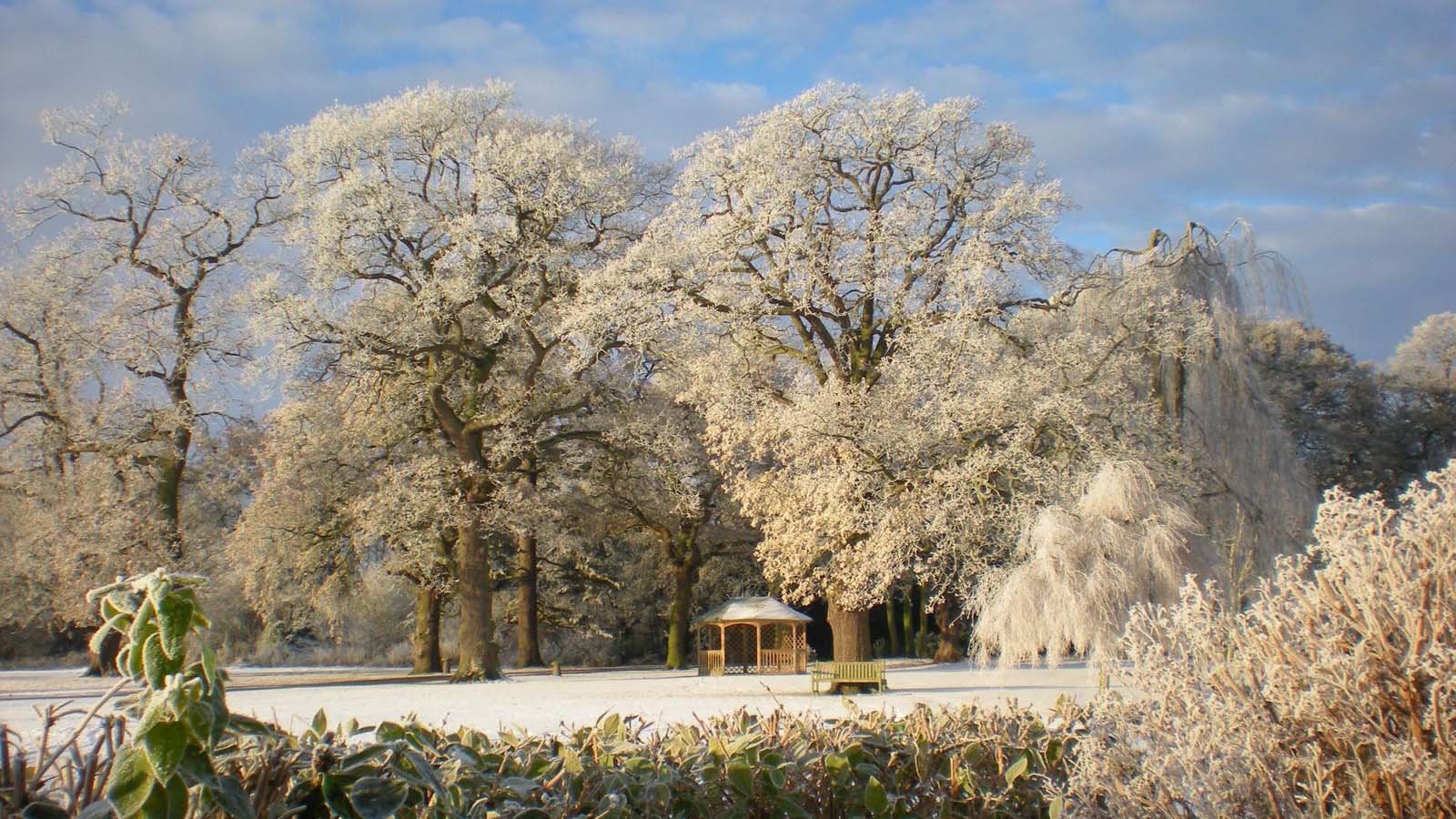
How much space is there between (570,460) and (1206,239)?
16.1 m

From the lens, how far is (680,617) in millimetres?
37281

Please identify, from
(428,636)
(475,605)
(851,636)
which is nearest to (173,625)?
(851,636)

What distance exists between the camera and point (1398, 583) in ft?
11.8

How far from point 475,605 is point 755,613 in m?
7.94

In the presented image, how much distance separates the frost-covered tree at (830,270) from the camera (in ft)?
74.8

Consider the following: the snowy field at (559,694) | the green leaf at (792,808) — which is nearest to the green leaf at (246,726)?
the green leaf at (792,808)

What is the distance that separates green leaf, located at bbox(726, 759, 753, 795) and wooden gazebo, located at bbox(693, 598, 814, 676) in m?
27.7

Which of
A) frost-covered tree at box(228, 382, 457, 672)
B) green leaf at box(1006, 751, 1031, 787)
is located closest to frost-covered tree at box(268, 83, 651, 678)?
frost-covered tree at box(228, 382, 457, 672)

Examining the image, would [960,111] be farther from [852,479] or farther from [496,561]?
[496,561]

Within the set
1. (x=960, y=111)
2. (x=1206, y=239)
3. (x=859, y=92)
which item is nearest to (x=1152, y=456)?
(x=1206, y=239)

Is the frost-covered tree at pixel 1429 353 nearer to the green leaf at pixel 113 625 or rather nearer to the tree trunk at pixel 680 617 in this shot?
the tree trunk at pixel 680 617

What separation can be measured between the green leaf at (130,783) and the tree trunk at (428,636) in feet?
107

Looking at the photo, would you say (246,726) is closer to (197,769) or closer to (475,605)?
(197,769)

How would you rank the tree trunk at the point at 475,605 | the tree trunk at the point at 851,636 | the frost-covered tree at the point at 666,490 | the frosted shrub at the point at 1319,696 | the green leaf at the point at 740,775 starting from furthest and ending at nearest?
the frost-covered tree at the point at 666,490, the tree trunk at the point at 475,605, the tree trunk at the point at 851,636, the green leaf at the point at 740,775, the frosted shrub at the point at 1319,696
